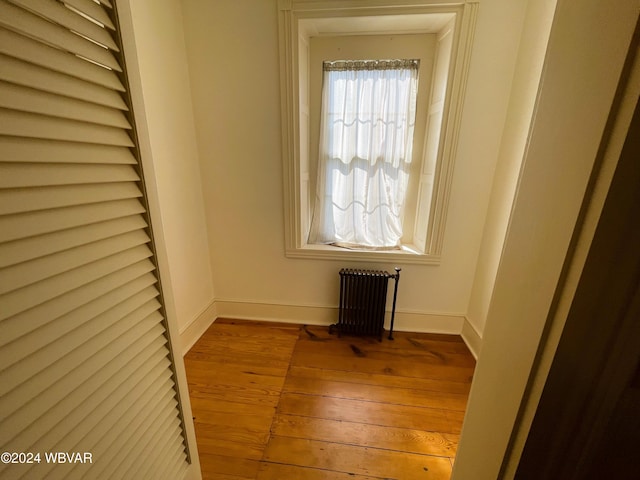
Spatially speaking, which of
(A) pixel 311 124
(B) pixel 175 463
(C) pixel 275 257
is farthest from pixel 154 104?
(B) pixel 175 463

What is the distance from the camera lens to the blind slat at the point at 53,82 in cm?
43

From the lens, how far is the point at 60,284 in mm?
530

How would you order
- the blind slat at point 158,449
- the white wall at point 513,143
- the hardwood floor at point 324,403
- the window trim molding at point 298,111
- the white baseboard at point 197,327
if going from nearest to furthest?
the blind slat at point 158,449 → the hardwood floor at point 324,403 → the white wall at point 513,143 → the window trim molding at point 298,111 → the white baseboard at point 197,327

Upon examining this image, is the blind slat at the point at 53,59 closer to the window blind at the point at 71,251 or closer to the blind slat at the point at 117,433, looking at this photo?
the window blind at the point at 71,251

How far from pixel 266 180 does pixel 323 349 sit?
4.94 ft

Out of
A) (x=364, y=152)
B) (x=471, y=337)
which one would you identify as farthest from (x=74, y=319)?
(x=471, y=337)

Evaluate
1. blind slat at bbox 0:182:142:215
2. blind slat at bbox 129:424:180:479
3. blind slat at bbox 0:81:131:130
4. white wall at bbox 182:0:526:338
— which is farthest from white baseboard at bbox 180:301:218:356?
blind slat at bbox 0:81:131:130

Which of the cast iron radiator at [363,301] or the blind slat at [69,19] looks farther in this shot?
the cast iron radiator at [363,301]

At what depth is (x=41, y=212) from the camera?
0.50 metres

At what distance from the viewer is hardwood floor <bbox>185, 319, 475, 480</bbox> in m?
1.29

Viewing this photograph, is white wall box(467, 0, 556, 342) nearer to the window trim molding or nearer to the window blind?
the window trim molding

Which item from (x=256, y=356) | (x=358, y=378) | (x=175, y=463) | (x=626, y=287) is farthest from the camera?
(x=256, y=356)

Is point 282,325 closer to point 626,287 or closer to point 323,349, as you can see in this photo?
point 323,349

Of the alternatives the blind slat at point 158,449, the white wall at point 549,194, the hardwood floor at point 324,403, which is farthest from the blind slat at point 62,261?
the hardwood floor at point 324,403
